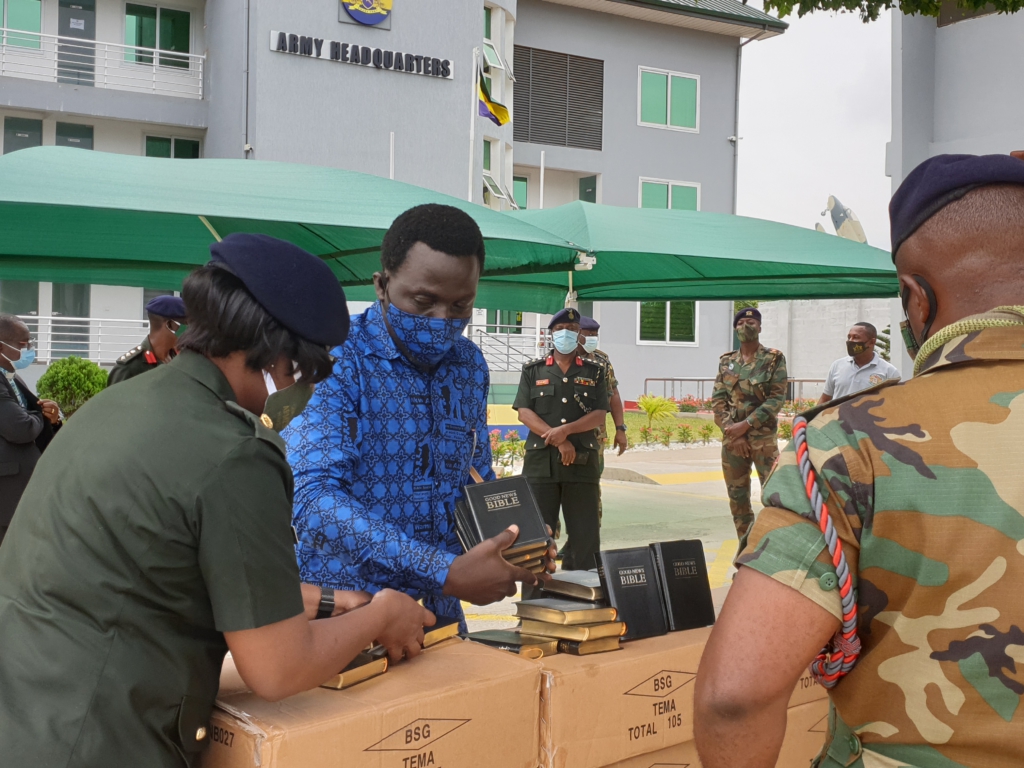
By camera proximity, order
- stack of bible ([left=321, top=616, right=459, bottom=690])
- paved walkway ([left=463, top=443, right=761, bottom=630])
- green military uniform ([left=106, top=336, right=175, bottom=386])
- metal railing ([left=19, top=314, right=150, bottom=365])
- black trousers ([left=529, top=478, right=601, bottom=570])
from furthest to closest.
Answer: metal railing ([left=19, top=314, right=150, bottom=365])
paved walkway ([left=463, top=443, right=761, bottom=630])
black trousers ([left=529, top=478, right=601, bottom=570])
green military uniform ([left=106, top=336, right=175, bottom=386])
stack of bible ([left=321, top=616, right=459, bottom=690])

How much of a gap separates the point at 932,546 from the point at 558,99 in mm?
21114

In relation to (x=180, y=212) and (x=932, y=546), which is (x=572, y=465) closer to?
(x=180, y=212)

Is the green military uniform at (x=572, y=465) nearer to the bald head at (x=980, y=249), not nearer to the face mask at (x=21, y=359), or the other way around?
the face mask at (x=21, y=359)

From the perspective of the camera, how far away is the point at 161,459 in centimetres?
138

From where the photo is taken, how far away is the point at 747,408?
25.9 ft

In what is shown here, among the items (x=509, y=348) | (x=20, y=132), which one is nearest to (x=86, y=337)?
(x=20, y=132)

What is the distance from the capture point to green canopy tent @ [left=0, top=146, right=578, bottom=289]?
12.9ft

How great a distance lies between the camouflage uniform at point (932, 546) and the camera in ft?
3.48

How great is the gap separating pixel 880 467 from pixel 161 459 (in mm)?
1002

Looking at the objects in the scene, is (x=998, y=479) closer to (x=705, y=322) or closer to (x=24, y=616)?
(x=24, y=616)

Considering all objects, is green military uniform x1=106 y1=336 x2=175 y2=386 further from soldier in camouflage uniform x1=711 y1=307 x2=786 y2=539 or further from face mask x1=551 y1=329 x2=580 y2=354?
soldier in camouflage uniform x1=711 y1=307 x2=786 y2=539

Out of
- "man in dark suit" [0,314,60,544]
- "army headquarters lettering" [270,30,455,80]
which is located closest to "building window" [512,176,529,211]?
"army headquarters lettering" [270,30,455,80]

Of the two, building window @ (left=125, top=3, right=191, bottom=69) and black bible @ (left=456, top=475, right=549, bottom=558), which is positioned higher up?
building window @ (left=125, top=3, right=191, bottom=69)

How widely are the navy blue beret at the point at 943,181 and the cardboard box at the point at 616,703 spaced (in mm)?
1228
